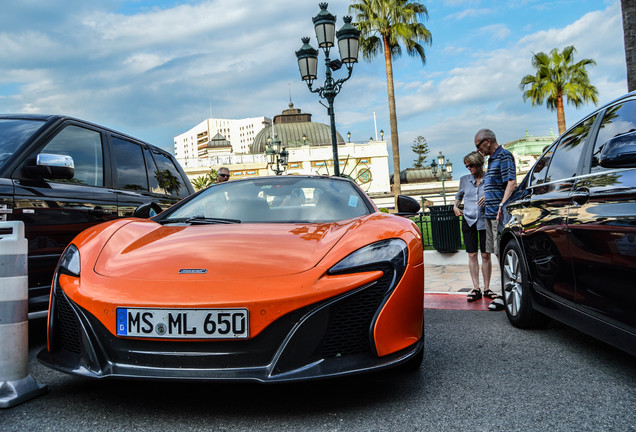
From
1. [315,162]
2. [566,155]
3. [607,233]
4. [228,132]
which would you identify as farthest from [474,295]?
[228,132]

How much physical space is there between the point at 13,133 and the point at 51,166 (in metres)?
0.73

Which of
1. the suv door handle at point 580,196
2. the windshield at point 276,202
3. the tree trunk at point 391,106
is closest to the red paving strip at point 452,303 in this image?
the windshield at point 276,202

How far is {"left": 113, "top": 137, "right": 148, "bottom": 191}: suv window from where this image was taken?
5.04 m

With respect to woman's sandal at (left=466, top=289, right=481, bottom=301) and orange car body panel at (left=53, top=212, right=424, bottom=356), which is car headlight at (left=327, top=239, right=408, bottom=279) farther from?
woman's sandal at (left=466, top=289, right=481, bottom=301)

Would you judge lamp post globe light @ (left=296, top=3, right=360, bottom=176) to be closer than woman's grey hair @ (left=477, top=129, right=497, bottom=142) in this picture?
No

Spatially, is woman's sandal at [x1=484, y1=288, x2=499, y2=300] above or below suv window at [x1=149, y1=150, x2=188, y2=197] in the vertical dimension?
below

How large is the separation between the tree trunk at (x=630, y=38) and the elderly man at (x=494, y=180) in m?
3.36

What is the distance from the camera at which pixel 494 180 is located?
17.6ft

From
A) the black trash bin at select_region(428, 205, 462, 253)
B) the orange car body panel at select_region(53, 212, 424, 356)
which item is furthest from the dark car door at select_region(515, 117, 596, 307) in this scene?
the black trash bin at select_region(428, 205, 462, 253)

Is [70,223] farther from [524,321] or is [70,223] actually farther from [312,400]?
[524,321]

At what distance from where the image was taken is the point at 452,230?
380 inches

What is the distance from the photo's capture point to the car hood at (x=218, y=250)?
2.45m

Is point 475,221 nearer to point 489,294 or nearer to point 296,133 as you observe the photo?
point 489,294

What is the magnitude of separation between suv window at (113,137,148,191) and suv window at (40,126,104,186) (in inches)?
9.2
